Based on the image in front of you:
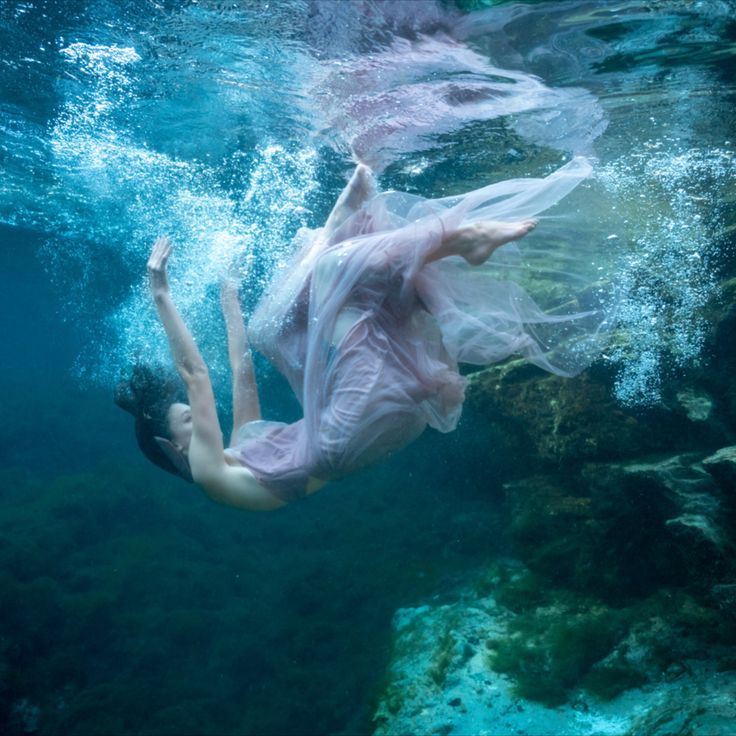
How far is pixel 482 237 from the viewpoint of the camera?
10.8ft

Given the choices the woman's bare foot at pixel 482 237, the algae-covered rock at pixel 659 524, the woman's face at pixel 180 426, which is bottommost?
the algae-covered rock at pixel 659 524

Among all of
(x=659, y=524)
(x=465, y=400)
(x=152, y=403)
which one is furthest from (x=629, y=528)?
(x=152, y=403)

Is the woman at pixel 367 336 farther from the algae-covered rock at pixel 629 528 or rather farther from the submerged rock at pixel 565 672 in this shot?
the submerged rock at pixel 565 672

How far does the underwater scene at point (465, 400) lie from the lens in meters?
6.01

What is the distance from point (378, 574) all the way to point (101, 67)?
35.3 feet

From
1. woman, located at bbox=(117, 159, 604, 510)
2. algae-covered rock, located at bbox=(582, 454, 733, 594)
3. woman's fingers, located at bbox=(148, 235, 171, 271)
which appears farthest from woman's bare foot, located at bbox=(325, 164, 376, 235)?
algae-covered rock, located at bbox=(582, 454, 733, 594)

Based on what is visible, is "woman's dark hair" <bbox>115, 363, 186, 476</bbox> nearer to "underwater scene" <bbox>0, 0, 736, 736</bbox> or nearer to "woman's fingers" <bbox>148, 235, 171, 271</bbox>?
"underwater scene" <bbox>0, 0, 736, 736</bbox>

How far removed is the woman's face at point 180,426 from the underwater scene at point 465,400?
65 centimetres

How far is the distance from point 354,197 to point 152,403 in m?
2.56

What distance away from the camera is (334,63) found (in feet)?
24.2

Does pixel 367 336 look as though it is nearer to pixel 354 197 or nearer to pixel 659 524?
pixel 354 197

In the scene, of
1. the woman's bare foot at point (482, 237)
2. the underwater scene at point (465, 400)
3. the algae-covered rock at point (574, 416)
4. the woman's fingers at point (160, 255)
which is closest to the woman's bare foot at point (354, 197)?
the underwater scene at point (465, 400)

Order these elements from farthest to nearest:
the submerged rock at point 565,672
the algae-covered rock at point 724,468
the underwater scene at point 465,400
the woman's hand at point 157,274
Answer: the algae-covered rock at point 724,468 < the underwater scene at point 465,400 < the submerged rock at point 565,672 < the woman's hand at point 157,274

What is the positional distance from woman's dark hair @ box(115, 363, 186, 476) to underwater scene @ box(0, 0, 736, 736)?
26 centimetres
